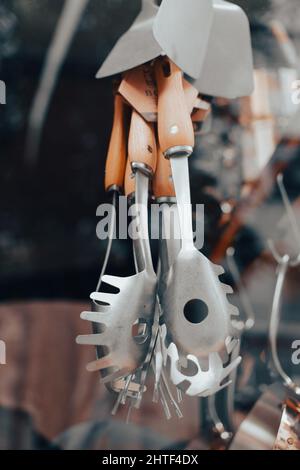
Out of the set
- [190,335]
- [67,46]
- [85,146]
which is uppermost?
Answer: [67,46]

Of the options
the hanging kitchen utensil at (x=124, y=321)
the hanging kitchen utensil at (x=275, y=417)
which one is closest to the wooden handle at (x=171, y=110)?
the hanging kitchen utensil at (x=124, y=321)

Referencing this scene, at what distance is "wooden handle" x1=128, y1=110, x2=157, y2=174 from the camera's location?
501mm

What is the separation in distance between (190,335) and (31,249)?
0.32 meters

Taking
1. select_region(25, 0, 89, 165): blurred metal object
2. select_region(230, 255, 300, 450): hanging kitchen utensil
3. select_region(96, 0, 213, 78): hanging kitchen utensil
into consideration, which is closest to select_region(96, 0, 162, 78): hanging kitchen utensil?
select_region(96, 0, 213, 78): hanging kitchen utensil

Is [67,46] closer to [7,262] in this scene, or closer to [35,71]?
[35,71]

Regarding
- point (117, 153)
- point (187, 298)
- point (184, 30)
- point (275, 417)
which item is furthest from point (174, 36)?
point (275, 417)

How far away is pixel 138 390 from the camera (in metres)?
0.50

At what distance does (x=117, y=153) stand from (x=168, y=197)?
68mm

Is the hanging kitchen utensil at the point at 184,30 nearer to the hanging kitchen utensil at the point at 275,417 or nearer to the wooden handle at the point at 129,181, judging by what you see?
the wooden handle at the point at 129,181

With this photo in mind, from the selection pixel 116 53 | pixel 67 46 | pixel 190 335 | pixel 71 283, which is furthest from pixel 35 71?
pixel 190 335

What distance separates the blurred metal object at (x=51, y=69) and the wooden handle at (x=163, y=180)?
23 cm

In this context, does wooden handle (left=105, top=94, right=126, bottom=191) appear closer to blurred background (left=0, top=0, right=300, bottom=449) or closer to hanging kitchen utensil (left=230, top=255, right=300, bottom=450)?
blurred background (left=0, top=0, right=300, bottom=449)

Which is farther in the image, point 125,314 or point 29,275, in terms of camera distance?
point 29,275

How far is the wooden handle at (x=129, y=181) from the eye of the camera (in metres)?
0.51
